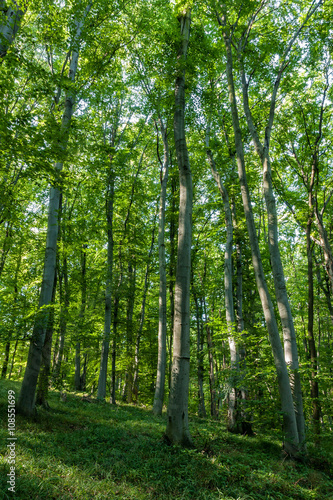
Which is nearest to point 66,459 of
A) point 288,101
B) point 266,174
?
point 266,174

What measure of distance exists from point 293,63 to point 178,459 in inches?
392

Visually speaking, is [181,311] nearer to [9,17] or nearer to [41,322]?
[41,322]

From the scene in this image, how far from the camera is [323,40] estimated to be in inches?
314

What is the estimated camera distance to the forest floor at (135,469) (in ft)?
11.2

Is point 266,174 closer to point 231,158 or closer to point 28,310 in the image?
point 231,158

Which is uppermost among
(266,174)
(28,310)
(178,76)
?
(178,76)

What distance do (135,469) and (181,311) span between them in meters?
2.64

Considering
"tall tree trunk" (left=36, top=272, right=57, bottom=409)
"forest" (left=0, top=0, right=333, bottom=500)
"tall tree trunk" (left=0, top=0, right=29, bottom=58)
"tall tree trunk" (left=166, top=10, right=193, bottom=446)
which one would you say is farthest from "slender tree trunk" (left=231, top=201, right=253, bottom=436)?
"tall tree trunk" (left=0, top=0, right=29, bottom=58)

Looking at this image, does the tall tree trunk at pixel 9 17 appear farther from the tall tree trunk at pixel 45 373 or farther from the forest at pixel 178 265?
the tall tree trunk at pixel 45 373

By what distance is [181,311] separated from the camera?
5.59 meters

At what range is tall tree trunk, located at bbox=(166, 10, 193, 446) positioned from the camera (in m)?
5.21

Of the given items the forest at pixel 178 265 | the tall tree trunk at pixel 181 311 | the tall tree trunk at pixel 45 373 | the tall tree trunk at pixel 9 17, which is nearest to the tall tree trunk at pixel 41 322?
the forest at pixel 178 265

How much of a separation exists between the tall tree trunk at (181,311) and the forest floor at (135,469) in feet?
1.33

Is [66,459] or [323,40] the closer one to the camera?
[66,459]
